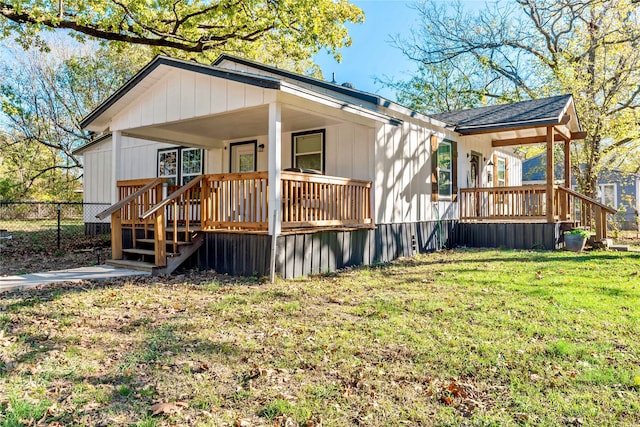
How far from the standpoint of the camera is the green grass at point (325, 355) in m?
2.75

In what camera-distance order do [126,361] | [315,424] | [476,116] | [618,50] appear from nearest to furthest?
[315,424], [126,361], [476,116], [618,50]

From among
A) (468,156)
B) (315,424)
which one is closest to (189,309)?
(315,424)

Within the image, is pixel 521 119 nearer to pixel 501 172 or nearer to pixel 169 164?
pixel 501 172

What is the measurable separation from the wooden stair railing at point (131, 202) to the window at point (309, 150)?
11.1 feet

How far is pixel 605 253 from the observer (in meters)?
9.58

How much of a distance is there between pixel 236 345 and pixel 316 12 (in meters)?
11.9

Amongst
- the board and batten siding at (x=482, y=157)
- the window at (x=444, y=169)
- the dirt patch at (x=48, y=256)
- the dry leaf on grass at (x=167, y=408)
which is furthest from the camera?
the board and batten siding at (x=482, y=157)

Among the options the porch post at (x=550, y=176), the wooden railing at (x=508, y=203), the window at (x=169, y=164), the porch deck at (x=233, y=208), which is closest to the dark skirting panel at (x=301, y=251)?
the porch deck at (x=233, y=208)

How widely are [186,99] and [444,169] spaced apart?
6.92m

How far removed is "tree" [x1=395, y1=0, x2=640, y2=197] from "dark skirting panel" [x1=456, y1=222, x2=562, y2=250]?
19.9 feet

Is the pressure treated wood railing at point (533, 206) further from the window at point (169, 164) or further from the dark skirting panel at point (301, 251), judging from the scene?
the window at point (169, 164)

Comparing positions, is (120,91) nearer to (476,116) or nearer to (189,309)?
(189,309)

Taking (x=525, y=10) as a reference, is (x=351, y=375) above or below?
below

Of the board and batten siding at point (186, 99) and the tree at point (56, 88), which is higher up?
the tree at point (56, 88)
